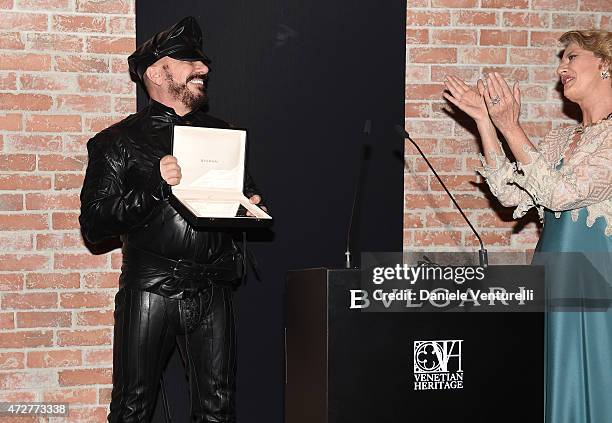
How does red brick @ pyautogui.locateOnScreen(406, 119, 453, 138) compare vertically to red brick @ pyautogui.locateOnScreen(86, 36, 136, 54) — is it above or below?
below

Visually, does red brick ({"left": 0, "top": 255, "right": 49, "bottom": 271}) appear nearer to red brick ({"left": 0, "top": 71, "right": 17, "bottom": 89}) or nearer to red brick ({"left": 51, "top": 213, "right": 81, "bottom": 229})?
red brick ({"left": 51, "top": 213, "right": 81, "bottom": 229})

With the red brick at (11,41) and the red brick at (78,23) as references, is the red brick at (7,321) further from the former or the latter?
the red brick at (78,23)

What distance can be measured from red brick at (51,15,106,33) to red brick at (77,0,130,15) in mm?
36

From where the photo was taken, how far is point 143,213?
116 inches

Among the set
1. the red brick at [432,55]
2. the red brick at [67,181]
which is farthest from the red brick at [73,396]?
the red brick at [432,55]

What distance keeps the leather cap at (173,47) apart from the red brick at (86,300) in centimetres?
109

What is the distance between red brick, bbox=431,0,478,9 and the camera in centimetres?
411

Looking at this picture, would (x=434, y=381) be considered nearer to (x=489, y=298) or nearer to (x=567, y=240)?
(x=489, y=298)

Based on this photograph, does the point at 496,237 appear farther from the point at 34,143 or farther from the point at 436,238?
the point at 34,143

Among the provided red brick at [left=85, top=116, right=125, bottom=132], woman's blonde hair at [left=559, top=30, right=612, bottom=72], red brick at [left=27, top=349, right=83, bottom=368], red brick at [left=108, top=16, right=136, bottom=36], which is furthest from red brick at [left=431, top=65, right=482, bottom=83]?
red brick at [left=27, top=349, right=83, bottom=368]

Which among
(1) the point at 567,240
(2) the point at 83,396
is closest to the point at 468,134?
(1) the point at 567,240

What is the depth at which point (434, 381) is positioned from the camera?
8.39 ft

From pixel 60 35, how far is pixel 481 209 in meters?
2.18

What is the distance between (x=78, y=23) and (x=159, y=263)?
1323mm
